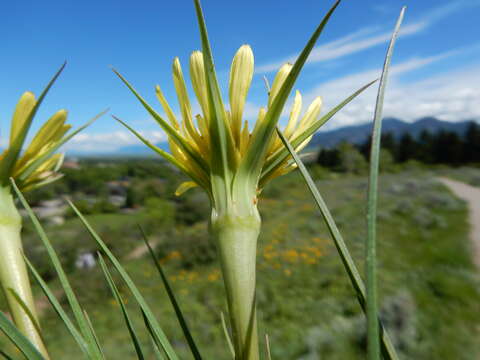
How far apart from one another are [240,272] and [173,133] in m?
0.14

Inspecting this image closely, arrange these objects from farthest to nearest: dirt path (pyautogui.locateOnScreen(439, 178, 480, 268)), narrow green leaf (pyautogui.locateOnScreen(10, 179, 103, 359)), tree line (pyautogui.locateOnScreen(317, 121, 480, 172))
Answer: tree line (pyautogui.locateOnScreen(317, 121, 480, 172)) < dirt path (pyautogui.locateOnScreen(439, 178, 480, 268)) < narrow green leaf (pyautogui.locateOnScreen(10, 179, 103, 359))

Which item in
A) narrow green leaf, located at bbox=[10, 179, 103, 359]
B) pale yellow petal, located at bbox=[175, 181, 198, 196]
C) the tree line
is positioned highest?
pale yellow petal, located at bbox=[175, 181, 198, 196]

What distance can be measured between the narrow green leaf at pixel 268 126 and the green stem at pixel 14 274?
0.25 m

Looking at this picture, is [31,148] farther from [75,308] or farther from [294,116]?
[294,116]

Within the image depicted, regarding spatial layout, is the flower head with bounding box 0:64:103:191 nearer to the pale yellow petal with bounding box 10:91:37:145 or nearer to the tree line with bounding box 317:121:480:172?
the pale yellow petal with bounding box 10:91:37:145

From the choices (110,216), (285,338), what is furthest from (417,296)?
(110,216)

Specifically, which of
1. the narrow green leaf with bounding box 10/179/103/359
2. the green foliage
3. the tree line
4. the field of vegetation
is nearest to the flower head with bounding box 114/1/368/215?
the narrow green leaf with bounding box 10/179/103/359

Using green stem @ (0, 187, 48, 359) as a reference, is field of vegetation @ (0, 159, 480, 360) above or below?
below

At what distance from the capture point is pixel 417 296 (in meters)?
4.17

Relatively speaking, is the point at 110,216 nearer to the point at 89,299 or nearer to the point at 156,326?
the point at 89,299

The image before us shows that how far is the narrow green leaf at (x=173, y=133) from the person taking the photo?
0.90ft

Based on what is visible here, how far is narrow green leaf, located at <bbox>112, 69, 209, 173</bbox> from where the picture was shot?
0.90 ft

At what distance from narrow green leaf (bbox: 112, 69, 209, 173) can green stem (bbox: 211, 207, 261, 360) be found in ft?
0.23

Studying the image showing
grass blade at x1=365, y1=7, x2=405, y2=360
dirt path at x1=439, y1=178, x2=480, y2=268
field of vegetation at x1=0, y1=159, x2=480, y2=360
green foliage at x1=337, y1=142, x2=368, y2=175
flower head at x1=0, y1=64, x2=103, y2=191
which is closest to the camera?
grass blade at x1=365, y1=7, x2=405, y2=360
